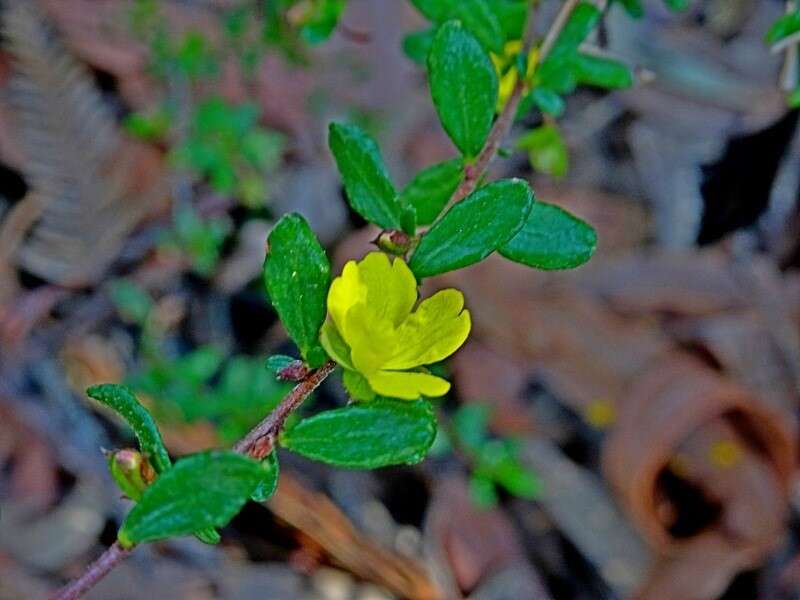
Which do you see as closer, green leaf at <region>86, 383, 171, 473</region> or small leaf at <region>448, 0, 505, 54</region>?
green leaf at <region>86, 383, 171, 473</region>

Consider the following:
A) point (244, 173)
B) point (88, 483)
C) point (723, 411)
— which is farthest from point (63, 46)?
point (723, 411)

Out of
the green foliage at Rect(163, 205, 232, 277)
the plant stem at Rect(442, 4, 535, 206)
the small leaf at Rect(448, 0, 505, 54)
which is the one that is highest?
the small leaf at Rect(448, 0, 505, 54)

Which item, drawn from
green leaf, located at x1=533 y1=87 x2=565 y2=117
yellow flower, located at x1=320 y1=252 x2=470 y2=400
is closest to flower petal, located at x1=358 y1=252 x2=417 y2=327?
yellow flower, located at x1=320 y1=252 x2=470 y2=400

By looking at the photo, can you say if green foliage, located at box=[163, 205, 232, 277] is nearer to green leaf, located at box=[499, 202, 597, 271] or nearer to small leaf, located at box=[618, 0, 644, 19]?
small leaf, located at box=[618, 0, 644, 19]

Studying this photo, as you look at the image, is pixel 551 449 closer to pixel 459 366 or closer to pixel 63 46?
pixel 459 366

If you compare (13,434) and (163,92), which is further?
(163,92)

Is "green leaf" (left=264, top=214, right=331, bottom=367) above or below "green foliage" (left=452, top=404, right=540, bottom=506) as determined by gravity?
above

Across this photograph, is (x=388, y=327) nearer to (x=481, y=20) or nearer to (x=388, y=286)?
(x=388, y=286)
